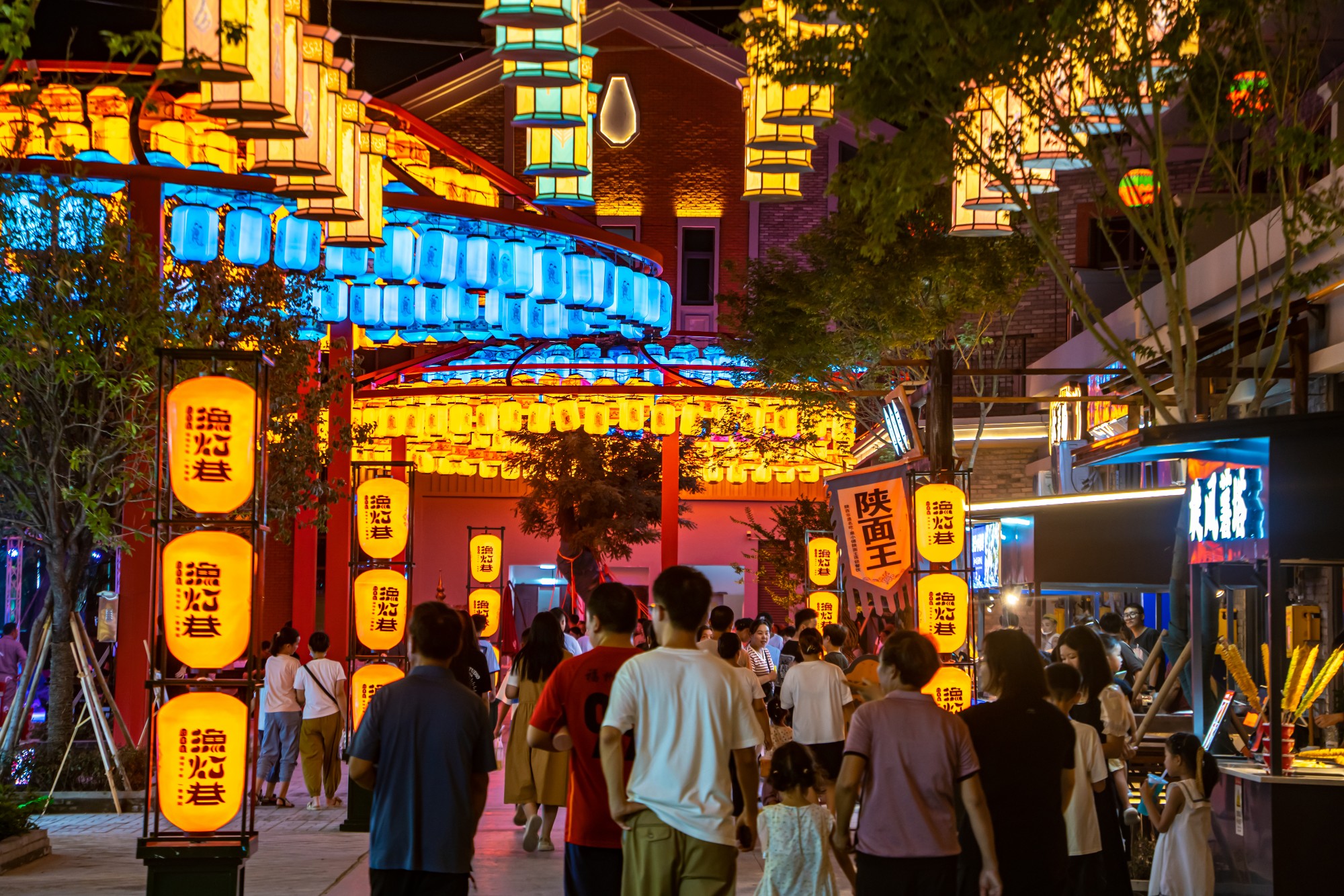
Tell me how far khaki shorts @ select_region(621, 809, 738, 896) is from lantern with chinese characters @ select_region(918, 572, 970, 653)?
952 centimetres

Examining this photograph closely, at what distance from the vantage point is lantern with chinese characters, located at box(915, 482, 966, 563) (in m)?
14.2

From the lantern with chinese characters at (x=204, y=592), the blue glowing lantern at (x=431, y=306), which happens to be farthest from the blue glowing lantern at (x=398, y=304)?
the lantern with chinese characters at (x=204, y=592)

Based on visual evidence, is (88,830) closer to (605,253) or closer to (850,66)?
(850,66)

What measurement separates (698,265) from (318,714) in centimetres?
2309

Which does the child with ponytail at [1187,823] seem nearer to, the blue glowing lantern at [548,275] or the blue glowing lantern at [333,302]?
the blue glowing lantern at [548,275]

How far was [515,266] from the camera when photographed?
16.2 meters


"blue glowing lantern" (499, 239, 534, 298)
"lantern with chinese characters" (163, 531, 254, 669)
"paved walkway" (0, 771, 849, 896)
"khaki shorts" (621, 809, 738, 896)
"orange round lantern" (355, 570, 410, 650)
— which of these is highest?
"blue glowing lantern" (499, 239, 534, 298)

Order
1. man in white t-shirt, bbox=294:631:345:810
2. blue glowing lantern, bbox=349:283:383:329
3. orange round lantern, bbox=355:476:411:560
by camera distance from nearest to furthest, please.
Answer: man in white t-shirt, bbox=294:631:345:810 → orange round lantern, bbox=355:476:411:560 → blue glowing lantern, bbox=349:283:383:329

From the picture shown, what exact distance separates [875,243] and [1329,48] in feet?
21.9

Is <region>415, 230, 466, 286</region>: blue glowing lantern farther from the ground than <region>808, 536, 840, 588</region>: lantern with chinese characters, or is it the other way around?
<region>415, 230, 466, 286</region>: blue glowing lantern

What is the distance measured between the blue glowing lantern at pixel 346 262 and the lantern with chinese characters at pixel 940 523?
5847mm

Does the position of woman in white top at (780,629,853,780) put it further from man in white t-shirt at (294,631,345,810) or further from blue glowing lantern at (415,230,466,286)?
blue glowing lantern at (415,230,466,286)

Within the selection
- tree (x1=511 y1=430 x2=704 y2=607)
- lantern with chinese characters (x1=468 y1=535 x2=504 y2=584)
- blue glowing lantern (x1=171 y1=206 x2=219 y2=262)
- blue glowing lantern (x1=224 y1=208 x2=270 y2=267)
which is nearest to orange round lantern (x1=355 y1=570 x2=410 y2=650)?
blue glowing lantern (x1=224 y1=208 x2=270 y2=267)

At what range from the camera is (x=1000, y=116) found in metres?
10.1
